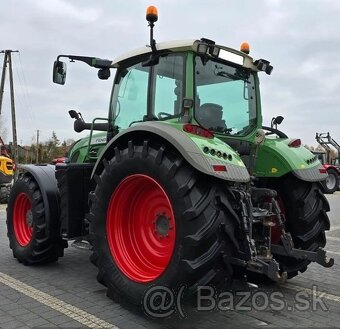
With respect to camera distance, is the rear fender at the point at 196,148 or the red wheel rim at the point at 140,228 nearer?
the rear fender at the point at 196,148

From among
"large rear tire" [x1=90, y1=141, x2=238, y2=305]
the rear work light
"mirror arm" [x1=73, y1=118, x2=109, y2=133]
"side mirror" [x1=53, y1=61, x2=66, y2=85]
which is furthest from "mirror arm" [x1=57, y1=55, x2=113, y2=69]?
the rear work light

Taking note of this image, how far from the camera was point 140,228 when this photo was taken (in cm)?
431

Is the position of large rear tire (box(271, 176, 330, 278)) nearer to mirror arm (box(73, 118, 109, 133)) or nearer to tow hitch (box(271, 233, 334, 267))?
tow hitch (box(271, 233, 334, 267))

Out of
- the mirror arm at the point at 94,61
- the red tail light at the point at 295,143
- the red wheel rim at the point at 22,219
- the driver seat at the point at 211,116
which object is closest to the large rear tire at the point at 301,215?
the red tail light at the point at 295,143

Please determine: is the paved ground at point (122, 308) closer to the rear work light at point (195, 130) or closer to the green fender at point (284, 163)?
the green fender at point (284, 163)

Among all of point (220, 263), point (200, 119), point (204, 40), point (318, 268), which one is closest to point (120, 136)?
point (200, 119)

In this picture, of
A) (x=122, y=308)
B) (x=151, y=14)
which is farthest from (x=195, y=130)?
(x=122, y=308)

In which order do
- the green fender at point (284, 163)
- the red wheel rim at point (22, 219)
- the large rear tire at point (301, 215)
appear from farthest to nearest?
the red wheel rim at point (22, 219) < the large rear tire at point (301, 215) < the green fender at point (284, 163)

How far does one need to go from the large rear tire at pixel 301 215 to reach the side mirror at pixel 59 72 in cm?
292

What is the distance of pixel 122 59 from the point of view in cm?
508

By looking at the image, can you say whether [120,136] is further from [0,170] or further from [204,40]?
[0,170]

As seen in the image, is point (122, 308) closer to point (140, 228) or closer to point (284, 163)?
point (140, 228)

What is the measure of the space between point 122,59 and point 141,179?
5.61 ft

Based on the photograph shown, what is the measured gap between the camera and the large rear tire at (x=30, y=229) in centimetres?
549
